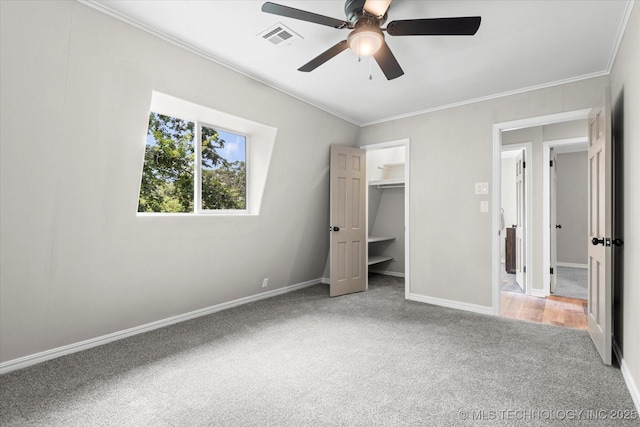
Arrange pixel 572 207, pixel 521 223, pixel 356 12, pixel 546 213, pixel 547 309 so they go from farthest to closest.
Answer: pixel 572 207, pixel 521 223, pixel 546 213, pixel 547 309, pixel 356 12

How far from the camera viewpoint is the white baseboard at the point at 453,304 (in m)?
3.73

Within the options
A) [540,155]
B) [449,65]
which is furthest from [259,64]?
[540,155]

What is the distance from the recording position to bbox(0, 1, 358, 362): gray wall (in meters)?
1.98

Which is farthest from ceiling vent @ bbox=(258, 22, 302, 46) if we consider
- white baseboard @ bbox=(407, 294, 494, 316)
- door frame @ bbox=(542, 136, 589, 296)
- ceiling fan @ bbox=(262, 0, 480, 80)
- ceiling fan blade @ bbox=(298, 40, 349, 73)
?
door frame @ bbox=(542, 136, 589, 296)

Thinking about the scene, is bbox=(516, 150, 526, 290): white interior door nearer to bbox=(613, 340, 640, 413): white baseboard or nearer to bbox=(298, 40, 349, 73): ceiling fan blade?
bbox=(613, 340, 640, 413): white baseboard

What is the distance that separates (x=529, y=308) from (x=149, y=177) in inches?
179

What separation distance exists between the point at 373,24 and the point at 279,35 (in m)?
0.84

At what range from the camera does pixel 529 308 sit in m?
3.95

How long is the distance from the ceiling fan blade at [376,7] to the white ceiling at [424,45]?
1.00ft

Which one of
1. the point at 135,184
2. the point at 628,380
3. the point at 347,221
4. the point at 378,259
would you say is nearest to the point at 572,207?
the point at 378,259

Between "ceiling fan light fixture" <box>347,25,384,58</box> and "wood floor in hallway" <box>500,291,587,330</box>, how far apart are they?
3.28m

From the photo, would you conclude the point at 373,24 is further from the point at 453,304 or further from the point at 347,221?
the point at 453,304

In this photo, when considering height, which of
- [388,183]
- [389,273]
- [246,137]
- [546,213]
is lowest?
[389,273]

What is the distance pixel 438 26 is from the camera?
5.90 feet
